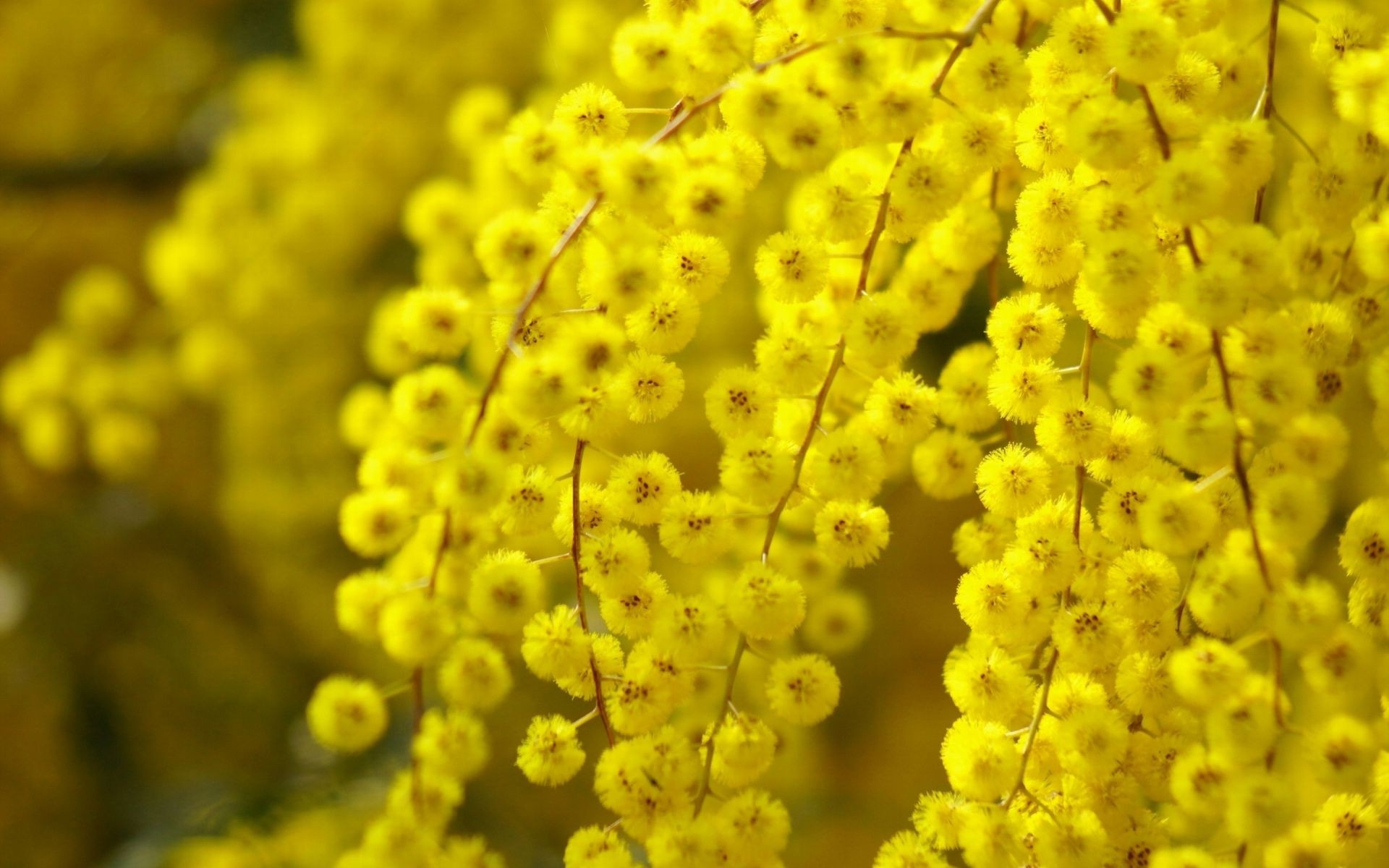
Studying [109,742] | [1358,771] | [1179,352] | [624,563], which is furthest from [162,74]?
[1358,771]

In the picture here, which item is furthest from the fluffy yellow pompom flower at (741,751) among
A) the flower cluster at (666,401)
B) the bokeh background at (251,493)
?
the bokeh background at (251,493)

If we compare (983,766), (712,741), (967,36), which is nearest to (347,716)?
(712,741)

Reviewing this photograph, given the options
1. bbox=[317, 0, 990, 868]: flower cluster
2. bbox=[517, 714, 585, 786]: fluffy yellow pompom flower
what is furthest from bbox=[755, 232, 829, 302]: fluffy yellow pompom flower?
bbox=[517, 714, 585, 786]: fluffy yellow pompom flower

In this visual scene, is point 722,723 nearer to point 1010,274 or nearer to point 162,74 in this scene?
point 1010,274

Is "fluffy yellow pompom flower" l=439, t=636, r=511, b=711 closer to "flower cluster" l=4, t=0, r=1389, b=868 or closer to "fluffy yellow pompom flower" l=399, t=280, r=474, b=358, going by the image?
"flower cluster" l=4, t=0, r=1389, b=868

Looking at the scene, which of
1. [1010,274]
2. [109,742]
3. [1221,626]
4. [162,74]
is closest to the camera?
[1221,626]

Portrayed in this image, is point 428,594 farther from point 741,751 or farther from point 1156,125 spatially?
point 1156,125
